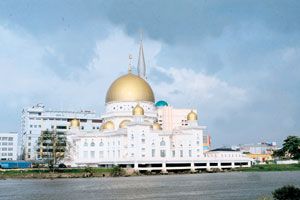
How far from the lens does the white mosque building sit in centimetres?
7706

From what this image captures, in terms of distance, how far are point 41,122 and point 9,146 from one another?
9.78 metres

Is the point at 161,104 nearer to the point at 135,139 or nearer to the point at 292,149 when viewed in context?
the point at 135,139

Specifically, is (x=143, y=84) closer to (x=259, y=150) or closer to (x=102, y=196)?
(x=102, y=196)

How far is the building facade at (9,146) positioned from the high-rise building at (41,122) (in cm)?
208

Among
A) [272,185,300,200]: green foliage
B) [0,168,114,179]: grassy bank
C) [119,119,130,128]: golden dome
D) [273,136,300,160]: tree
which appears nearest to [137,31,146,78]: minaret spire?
[119,119,130,128]: golden dome

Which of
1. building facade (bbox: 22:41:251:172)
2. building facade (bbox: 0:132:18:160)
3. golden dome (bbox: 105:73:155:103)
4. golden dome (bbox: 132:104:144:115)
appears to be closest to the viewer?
building facade (bbox: 22:41:251:172)

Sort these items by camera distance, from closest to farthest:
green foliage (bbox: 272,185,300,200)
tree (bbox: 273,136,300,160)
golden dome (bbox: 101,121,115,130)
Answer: green foliage (bbox: 272,185,300,200) < tree (bbox: 273,136,300,160) < golden dome (bbox: 101,121,115,130)

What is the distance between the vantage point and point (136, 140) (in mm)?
77562

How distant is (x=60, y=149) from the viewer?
78500mm

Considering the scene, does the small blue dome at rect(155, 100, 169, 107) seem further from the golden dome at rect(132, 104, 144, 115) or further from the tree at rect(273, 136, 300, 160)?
the tree at rect(273, 136, 300, 160)

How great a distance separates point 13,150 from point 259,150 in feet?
274

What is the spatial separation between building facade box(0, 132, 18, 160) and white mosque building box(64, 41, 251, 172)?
24.6 metres

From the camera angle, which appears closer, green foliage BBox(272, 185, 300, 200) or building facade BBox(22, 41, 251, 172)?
green foliage BBox(272, 185, 300, 200)

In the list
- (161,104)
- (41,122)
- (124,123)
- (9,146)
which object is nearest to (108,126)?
(124,123)
